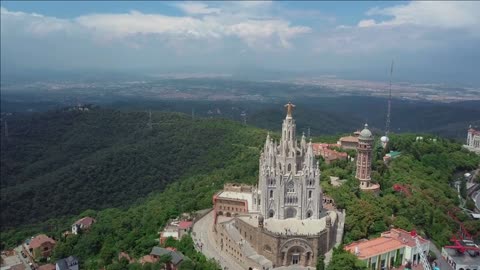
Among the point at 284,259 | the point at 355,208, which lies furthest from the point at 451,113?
the point at 284,259

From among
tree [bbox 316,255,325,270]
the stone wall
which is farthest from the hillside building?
tree [bbox 316,255,325,270]

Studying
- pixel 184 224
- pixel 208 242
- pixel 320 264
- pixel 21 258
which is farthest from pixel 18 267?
pixel 320 264

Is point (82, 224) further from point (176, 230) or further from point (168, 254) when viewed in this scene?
Result: point (168, 254)

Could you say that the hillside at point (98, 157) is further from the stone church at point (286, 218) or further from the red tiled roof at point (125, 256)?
the stone church at point (286, 218)

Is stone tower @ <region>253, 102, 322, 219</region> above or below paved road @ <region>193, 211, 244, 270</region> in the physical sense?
above

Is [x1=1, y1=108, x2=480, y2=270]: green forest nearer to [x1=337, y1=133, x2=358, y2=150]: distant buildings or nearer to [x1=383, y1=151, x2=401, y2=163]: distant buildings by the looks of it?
[x1=383, y1=151, x2=401, y2=163]: distant buildings

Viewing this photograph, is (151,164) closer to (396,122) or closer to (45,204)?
(45,204)

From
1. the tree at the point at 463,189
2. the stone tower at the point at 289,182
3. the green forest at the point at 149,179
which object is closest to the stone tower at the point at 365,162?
the green forest at the point at 149,179
